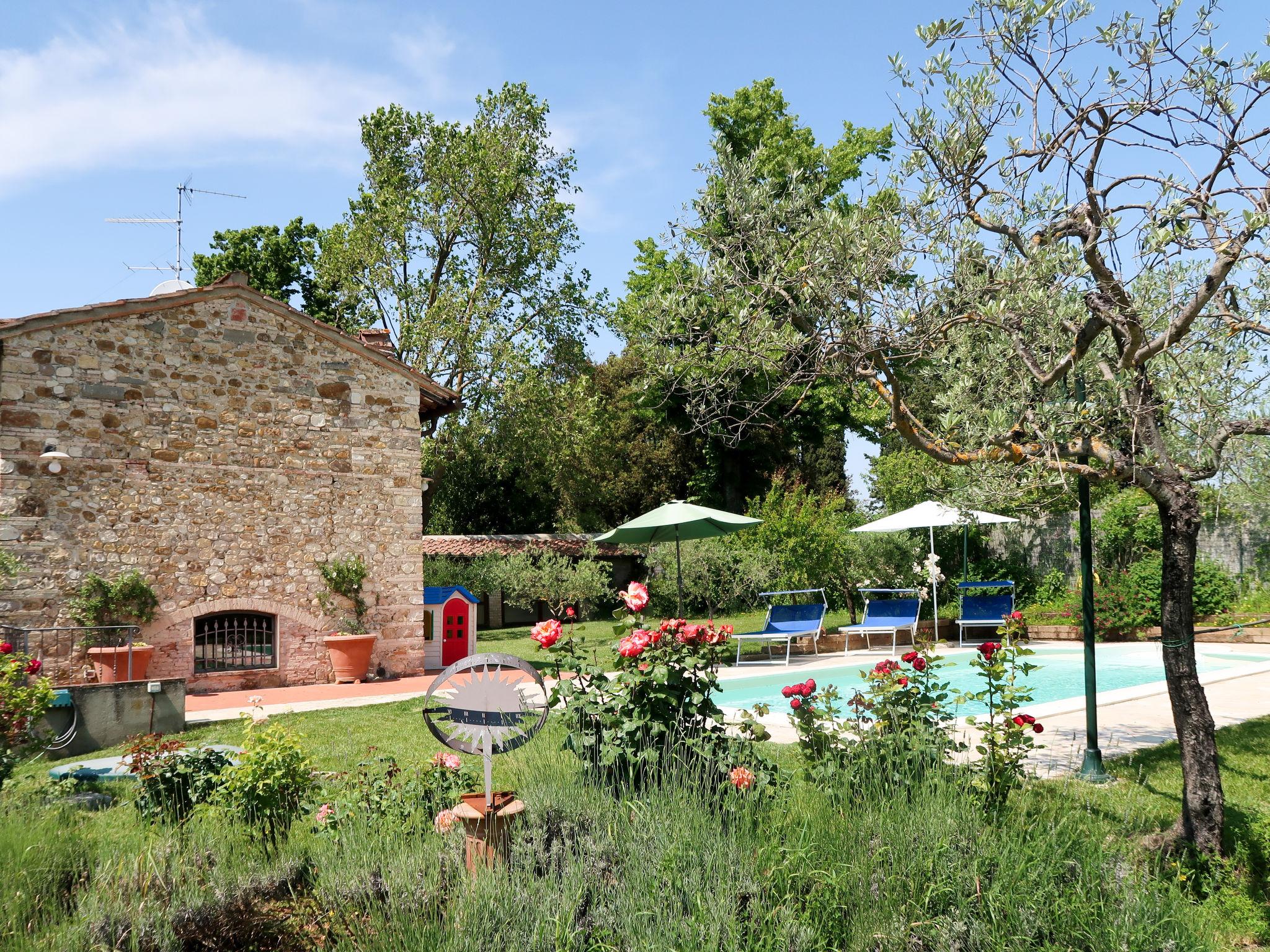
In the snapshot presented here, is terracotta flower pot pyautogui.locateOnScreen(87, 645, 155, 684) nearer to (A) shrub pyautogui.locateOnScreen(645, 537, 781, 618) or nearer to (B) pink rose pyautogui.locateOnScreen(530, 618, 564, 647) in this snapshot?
(B) pink rose pyautogui.locateOnScreen(530, 618, 564, 647)

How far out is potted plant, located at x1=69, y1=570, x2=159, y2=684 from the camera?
10453mm

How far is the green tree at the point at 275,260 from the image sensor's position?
2736 cm

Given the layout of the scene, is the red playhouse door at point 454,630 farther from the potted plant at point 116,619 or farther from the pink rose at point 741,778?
the pink rose at point 741,778

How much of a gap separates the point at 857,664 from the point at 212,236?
25.1m

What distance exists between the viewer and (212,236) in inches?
1105

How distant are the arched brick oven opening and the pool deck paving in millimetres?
193

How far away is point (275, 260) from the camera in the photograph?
2789 centimetres

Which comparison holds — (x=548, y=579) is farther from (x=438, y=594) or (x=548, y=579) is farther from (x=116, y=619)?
(x=116, y=619)

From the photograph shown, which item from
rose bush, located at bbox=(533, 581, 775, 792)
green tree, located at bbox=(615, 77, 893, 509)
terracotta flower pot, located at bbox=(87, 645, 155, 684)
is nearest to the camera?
rose bush, located at bbox=(533, 581, 775, 792)

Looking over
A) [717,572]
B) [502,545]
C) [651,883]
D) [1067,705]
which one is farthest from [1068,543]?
[651,883]

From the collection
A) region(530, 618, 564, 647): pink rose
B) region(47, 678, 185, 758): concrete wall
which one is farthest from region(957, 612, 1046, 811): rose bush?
region(47, 678, 185, 758): concrete wall

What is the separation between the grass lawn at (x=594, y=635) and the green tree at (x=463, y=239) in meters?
4.60

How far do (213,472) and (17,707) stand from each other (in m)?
6.70

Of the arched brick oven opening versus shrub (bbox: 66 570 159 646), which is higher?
shrub (bbox: 66 570 159 646)
